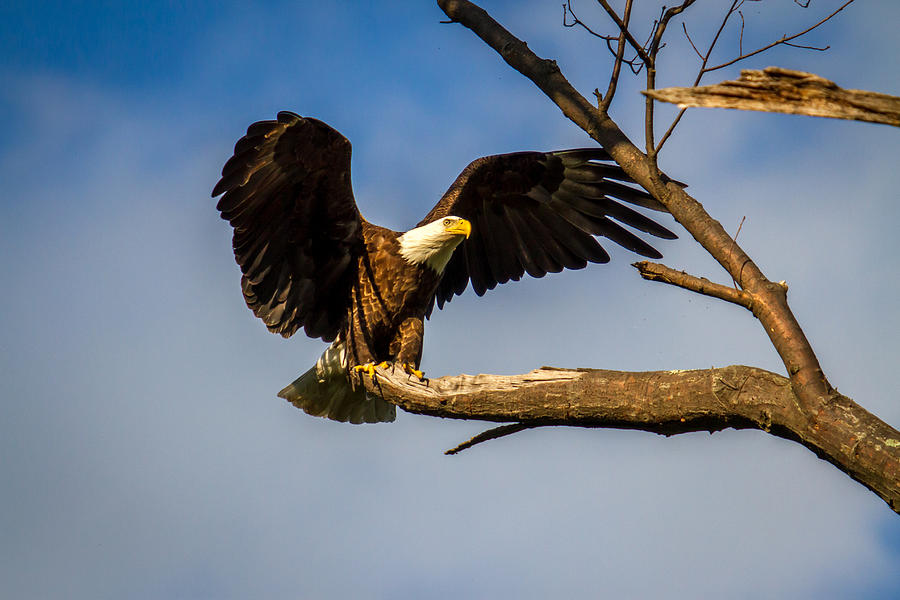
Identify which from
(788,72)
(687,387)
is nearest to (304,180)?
(687,387)

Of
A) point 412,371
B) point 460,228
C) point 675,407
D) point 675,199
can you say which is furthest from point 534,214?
point 675,407

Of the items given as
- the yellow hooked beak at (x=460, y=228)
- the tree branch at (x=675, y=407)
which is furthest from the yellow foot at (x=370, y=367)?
the yellow hooked beak at (x=460, y=228)

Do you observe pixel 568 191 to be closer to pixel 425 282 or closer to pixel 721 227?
pixel 425 282

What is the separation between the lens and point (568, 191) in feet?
21.8

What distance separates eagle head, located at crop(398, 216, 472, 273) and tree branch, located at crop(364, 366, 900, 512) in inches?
61.0

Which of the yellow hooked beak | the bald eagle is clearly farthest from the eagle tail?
the yellow hooked beak

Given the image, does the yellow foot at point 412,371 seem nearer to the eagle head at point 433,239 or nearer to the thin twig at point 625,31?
the eagle head at point 433,239

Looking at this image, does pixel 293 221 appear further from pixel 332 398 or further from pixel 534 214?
pixel 534 214

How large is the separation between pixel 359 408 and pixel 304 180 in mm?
1910

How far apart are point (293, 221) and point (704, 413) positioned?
3.28 meters

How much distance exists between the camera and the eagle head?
579cm

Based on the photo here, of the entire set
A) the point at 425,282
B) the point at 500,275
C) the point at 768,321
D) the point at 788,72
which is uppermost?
the point at 500,275

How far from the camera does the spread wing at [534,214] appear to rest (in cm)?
641

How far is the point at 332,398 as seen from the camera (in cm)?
643
